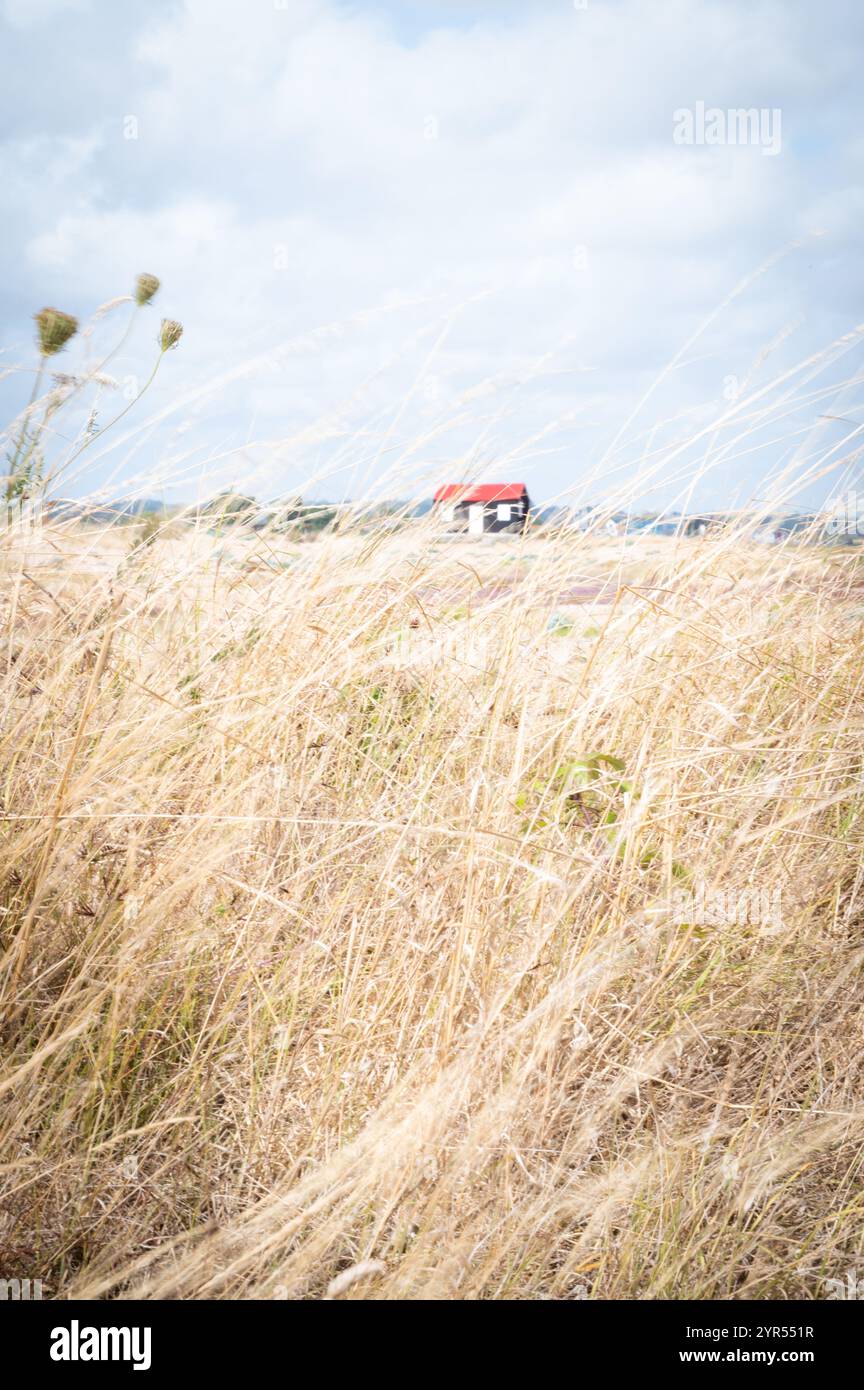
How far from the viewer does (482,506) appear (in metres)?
2.10

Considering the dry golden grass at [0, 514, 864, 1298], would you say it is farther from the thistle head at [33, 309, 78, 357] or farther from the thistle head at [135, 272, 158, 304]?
the thistle head at [135, 272, 158, 304]

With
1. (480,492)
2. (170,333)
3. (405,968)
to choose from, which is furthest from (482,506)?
(405,968)

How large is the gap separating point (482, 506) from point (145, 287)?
3.53 feet

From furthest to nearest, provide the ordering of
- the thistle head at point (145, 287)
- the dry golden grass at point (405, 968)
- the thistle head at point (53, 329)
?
the thistle head at point (145, 287), the thistle head at point (53, 329), the dry golden grass at point (405, 968)

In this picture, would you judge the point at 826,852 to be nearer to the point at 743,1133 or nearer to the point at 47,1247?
the point at 743,1133

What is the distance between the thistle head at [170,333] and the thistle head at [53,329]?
0.23 m

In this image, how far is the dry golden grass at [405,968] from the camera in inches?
36.8

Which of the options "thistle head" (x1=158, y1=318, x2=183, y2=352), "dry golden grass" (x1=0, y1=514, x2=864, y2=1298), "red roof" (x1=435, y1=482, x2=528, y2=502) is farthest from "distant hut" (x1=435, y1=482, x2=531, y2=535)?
"thistle head" (x1=158, y1=318, x2=183, y2=352)

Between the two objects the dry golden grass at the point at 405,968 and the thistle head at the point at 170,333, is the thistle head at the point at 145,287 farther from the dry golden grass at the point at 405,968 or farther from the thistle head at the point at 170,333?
the dry golden grass at the point at 405,968

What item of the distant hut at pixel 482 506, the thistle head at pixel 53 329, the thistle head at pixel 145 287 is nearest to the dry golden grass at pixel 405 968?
the distant hut at pixel 482 506

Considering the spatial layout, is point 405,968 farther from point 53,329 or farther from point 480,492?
point 53,329
